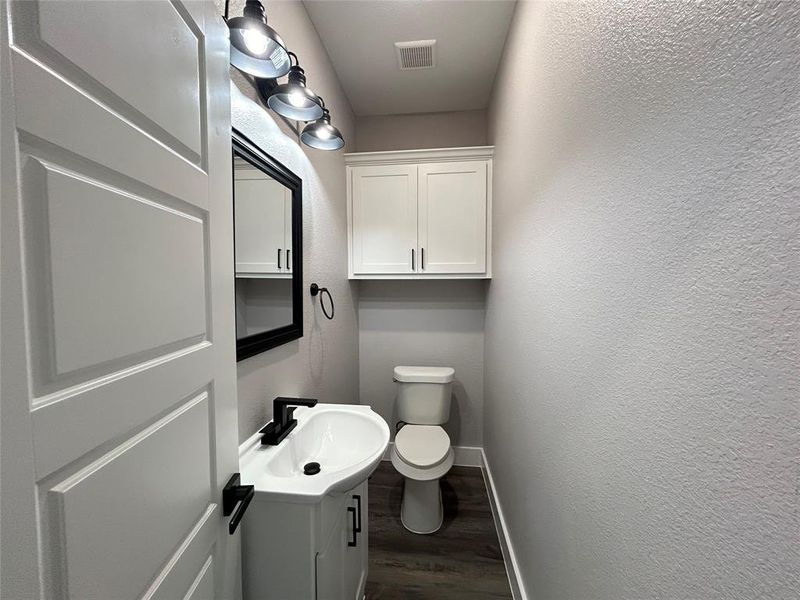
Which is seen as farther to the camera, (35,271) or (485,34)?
(485,34)

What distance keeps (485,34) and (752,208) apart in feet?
6.09

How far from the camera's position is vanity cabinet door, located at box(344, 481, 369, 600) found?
1.17 metres

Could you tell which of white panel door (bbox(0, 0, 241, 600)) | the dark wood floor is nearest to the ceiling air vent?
white panel door (bbox(0, 0, 241, 600))

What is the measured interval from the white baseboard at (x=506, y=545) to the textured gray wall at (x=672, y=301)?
36 cm

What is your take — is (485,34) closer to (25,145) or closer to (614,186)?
(614,186)

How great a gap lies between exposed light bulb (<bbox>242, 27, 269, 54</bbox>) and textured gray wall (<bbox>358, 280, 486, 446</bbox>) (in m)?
1.74

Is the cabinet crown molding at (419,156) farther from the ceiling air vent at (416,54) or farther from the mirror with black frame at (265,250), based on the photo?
the mirror with black frame at (265,250)

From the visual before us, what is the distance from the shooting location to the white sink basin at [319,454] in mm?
870

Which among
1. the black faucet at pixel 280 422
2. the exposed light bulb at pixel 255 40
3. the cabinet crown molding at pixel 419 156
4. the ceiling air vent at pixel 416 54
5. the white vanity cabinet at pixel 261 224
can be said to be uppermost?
the ceiling air vent at pixel 416 54

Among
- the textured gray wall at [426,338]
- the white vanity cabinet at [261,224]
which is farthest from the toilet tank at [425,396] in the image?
the white vanity cabinet at [261,224]

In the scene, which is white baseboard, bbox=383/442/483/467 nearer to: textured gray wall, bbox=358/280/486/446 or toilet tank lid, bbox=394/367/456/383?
textured gray wall, bbox=358/280/486/446

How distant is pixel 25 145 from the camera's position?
318mm

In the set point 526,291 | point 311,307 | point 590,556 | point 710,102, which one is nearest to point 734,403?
point 710,102

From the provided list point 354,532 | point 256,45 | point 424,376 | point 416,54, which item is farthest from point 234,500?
point 416,54
